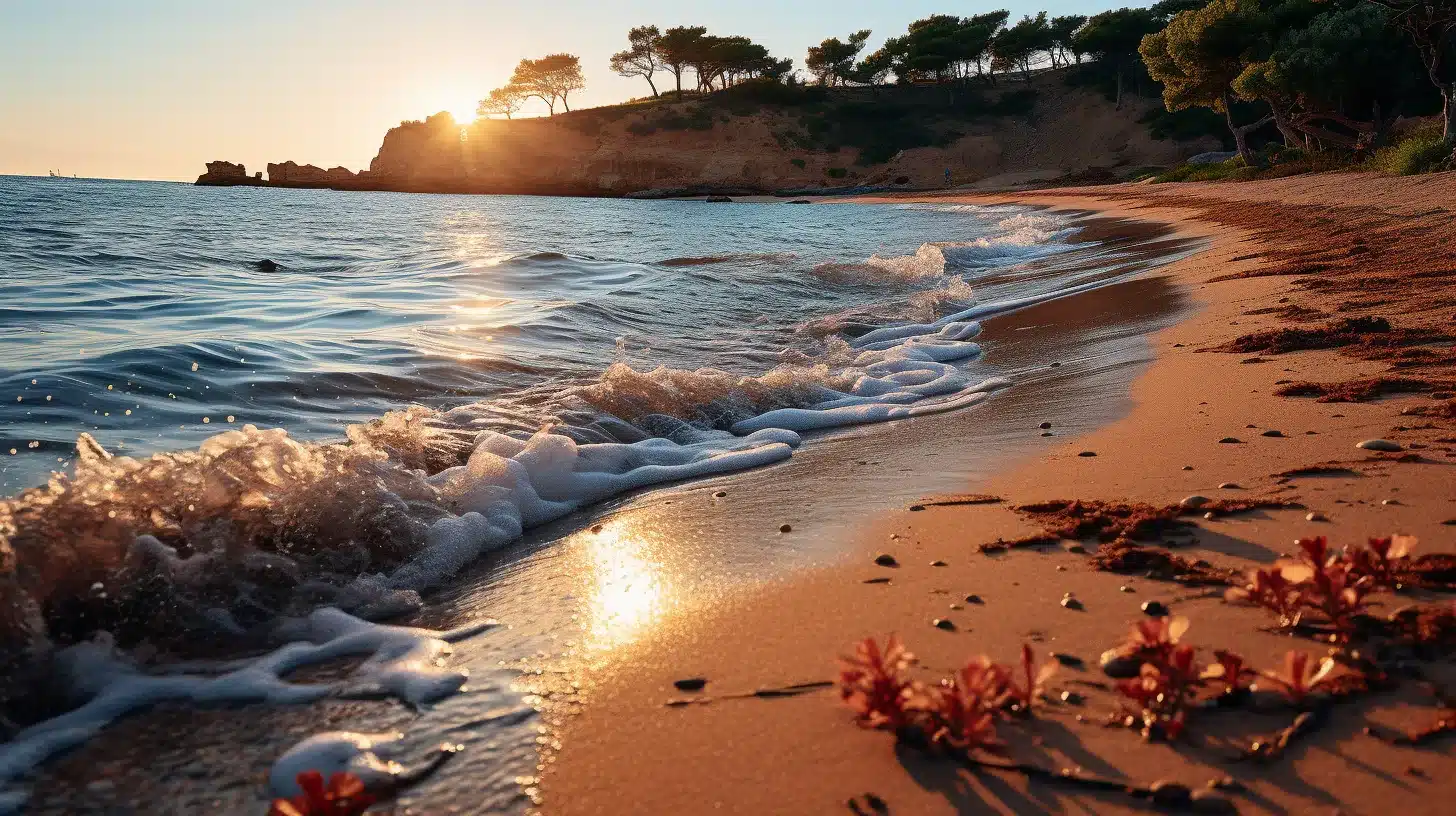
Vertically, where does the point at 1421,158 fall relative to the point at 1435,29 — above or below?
below

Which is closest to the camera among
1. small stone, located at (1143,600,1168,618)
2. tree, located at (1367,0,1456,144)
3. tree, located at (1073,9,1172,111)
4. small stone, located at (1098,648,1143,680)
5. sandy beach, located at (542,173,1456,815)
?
sandy beach, located at (542,173,1456,815)

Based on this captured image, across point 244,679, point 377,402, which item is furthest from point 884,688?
point 377,402

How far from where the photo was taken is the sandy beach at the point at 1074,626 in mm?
1637

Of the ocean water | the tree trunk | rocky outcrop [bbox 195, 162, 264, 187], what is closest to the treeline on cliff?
the tree trunk

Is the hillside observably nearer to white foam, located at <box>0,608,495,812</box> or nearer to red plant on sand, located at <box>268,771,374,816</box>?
white foam, located at <box>0,608,495,812</box>

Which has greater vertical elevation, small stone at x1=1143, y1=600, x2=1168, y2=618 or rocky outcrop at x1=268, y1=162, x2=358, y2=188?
rocky outcrop at x1=268, y1=162, x2=358, y2=188

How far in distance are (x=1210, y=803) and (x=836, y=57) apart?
90.3 metres

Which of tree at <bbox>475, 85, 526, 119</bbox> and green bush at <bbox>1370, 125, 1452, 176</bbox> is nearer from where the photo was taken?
green bush at <bbox>1370, 125, 1452, 176</bbox>

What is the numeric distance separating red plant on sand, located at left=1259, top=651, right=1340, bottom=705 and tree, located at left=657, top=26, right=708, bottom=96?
87.0 m

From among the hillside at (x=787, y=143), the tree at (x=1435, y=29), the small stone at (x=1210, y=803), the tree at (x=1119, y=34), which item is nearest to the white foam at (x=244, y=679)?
the small stone at (x=1210, y=803)

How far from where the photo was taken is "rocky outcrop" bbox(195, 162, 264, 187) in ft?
302

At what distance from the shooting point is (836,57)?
280 ft

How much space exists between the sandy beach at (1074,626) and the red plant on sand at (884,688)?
0.18 feet

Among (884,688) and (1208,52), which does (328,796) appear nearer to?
(884,688)
